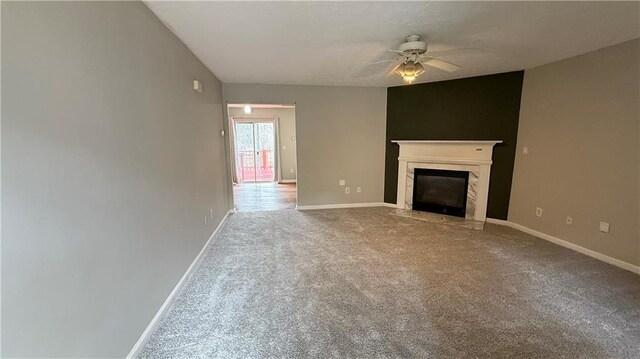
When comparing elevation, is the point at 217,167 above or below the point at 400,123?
below

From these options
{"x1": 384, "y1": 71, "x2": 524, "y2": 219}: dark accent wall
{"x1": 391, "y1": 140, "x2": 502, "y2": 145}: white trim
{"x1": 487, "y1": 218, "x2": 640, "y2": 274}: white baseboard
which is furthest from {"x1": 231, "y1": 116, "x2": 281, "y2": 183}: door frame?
{"x1": 487, "y1": 218, "x2": 640, "y2": 274}: white baseboard

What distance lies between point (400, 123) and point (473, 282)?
3.27m

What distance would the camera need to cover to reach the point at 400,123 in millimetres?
5035

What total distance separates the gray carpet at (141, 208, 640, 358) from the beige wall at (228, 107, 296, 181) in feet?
16.5

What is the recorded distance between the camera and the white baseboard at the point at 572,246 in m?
2.75

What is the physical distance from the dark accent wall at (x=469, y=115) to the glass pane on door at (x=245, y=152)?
15.9 ft

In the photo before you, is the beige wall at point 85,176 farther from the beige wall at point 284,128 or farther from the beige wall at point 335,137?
the beige wall at point 284,128

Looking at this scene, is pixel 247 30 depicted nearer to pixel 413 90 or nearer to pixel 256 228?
pixel 256 228

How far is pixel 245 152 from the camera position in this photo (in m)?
8.52

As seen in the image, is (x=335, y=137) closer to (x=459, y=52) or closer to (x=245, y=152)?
(x=459, y=52)

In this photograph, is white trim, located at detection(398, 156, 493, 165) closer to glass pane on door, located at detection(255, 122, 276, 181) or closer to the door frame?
the door frame

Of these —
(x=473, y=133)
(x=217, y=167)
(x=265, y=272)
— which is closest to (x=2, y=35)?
(x=265, y=272)

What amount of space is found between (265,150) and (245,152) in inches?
25.7

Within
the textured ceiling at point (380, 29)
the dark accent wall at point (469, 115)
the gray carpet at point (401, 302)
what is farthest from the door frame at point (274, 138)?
the gray carpet at point (401, 302)
